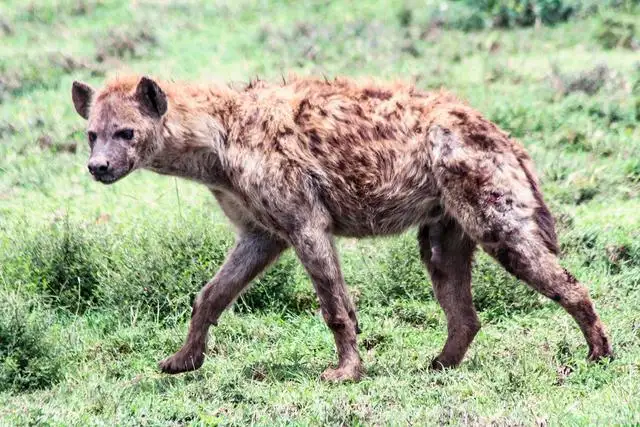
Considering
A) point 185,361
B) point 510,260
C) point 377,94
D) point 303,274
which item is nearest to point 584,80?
point 303,274

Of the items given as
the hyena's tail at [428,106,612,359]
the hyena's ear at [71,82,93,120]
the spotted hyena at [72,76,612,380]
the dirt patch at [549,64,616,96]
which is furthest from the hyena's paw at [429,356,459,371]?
the dirt patch at [549,64,616,96]

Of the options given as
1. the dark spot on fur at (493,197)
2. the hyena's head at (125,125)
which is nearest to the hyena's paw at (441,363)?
the dark spot on fur at (493,197)

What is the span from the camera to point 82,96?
19.6 ft

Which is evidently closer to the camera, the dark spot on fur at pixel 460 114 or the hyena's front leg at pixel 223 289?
the dark spot on fur at pixel 460 114

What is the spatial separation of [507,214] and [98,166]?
1.80 meters

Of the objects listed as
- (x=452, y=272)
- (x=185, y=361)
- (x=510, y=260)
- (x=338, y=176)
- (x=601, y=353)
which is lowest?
(x=185, y=361)

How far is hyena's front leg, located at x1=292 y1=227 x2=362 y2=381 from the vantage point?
5.64 meters

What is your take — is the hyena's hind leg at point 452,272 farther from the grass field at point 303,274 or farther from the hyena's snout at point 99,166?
the hyena's snout at point 99,166

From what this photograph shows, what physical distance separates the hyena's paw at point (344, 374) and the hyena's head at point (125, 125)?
1.27 m

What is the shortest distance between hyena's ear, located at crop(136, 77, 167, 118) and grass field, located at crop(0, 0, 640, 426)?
1.13m

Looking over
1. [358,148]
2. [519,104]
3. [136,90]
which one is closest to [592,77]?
[519,104]

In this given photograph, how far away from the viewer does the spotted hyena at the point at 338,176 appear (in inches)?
219

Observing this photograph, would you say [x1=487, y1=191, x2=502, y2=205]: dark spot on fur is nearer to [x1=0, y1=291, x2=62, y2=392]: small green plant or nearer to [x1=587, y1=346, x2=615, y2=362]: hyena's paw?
[x1=587, y1=346, x2=615, y2=362]: hyena's paw

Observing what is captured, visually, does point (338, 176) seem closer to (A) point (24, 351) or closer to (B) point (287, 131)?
(B) point (287, 131)
